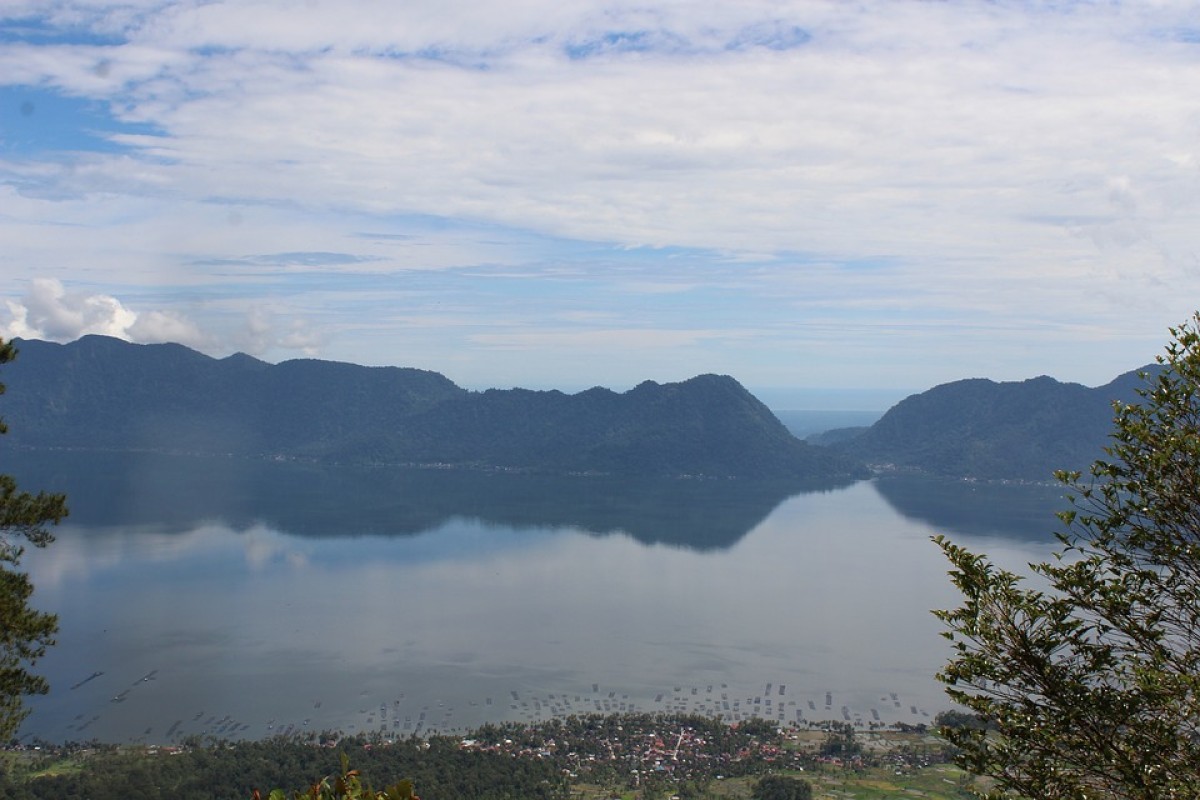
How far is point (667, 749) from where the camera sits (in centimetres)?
3331

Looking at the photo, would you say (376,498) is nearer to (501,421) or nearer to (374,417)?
(501,421)

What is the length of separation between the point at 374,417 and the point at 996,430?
11016cm

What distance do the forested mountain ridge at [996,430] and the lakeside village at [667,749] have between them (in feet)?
347

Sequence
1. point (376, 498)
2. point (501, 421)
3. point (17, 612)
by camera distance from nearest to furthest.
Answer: point (17, 612), point (376, 498), point (501, 421)

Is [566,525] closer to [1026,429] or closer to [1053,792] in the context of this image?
[1026,429]

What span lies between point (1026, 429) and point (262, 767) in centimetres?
14017

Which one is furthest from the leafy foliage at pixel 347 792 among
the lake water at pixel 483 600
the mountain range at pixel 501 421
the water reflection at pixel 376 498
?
the mountain range at pixel 501 421

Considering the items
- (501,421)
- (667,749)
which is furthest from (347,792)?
(501,421)

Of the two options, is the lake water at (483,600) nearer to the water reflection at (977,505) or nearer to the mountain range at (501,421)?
the water reflection at (977,505)

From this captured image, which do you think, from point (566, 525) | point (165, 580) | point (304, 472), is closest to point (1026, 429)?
point (566, 525)

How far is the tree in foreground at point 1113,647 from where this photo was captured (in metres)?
5.36

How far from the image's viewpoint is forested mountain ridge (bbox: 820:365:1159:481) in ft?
445

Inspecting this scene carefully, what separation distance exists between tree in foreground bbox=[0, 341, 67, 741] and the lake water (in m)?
27.6

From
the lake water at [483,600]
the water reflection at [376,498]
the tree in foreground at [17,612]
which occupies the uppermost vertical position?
the tree in foreground at [17,612]
